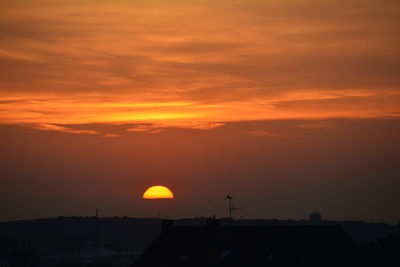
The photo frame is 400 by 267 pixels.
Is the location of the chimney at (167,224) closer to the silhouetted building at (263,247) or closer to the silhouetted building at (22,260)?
the silhouetted building at (263,247)

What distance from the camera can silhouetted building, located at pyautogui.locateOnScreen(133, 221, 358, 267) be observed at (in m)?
77.9

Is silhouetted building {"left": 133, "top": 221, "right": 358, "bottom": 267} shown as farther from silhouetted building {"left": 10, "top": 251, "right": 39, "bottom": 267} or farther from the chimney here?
silhouetted building {"left": 10, "top": 251, "right": 39, "bottom": 267}

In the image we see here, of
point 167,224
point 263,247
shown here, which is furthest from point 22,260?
point 263,247

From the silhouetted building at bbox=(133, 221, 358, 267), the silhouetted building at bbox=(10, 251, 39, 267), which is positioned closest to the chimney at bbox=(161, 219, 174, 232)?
the silhouetted building at bbox=(133, 221, 358, 267)

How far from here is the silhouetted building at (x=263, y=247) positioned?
7794 centimetres

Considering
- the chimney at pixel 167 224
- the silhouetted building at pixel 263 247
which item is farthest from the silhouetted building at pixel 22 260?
the silhouetted building at pixel 263 247

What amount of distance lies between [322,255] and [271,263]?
468cm

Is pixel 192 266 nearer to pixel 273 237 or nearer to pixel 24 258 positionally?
pixel 273 237

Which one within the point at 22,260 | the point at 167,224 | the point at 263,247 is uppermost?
the point at 167,224

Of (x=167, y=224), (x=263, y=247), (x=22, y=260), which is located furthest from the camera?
(x=22, y=260)

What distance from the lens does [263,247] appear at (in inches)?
3135

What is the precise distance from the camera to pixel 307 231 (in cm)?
8025

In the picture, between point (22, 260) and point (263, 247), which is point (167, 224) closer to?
point (263, 247)

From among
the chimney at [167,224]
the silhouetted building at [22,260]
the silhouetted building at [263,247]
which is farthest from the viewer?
the silhouetted building at [22,260]
